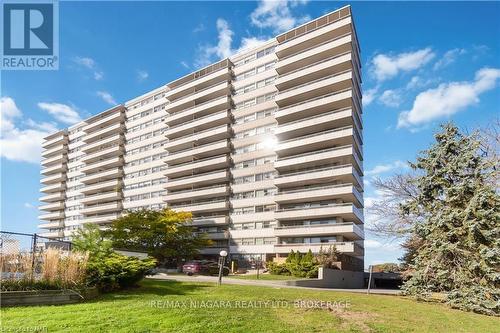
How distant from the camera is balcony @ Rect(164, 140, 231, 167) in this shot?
58.4 m

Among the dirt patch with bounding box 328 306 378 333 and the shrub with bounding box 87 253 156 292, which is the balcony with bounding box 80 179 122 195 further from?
the dirt patch with bounding box 328 306 378 333

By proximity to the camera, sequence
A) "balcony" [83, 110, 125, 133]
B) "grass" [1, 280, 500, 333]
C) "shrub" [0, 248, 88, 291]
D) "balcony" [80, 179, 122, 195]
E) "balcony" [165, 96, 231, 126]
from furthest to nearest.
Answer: "balcony" [83, 110, 125, 133] < "balcony" [80, 179, 122, 195] < "balcony" [165, 96, 231, 126] < "shrub" [0, 248, 88, 291] < "grass" [1, 280, 500, 333]

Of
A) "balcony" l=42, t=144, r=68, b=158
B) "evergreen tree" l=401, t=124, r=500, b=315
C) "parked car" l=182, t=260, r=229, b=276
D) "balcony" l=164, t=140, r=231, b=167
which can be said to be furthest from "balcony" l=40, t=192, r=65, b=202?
"evergreen tree" l=401, t=124, r=500, b=315

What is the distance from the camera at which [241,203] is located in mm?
55188

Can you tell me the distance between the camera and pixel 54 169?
331ft

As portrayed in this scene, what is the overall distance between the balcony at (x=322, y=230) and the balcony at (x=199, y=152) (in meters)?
17.0

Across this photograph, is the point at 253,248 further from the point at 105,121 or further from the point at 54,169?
the point at 54,169

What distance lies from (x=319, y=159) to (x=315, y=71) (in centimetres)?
1183

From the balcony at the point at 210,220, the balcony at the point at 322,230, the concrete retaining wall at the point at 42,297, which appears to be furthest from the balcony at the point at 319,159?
the concrete retaining wall at the point at 42,297

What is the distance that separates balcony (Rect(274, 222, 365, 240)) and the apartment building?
12 cm

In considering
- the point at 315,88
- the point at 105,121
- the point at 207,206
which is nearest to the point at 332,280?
the point at 315,88

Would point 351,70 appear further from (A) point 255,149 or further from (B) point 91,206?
(B) point 91,206

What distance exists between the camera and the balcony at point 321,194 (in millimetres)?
43562

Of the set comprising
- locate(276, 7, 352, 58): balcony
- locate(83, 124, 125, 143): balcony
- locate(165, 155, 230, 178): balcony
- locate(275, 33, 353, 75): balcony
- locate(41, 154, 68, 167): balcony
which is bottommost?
locate(165, 155, 230, 178): balcony
